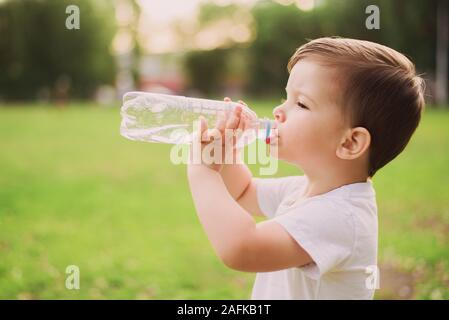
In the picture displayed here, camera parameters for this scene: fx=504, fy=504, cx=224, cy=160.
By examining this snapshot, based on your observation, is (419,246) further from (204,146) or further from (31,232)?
(31,232)

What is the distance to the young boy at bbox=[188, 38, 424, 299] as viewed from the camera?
1449 mm

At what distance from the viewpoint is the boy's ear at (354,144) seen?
154 cm

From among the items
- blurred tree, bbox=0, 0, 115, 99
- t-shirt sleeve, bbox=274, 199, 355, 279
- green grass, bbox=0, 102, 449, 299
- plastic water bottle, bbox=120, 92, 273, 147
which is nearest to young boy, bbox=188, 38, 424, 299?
t-shirt sleeve, bbox=274, 199, 355, 279

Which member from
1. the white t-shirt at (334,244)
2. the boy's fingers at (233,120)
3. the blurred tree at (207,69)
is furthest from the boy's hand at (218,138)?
the blurred tree at (207,69)

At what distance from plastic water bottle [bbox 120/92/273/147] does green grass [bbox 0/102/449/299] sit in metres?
1.37

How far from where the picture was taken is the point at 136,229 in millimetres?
4797

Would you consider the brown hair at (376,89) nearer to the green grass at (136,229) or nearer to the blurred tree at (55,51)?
the green grass at (136,229)

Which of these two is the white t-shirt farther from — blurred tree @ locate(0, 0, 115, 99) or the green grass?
blurred tree @ locate(0, 0, 115, 99)

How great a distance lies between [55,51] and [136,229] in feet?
82.0

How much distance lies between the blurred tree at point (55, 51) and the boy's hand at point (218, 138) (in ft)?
79.5

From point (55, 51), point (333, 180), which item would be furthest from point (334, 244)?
point (55, 51)

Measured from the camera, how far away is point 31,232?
452cm

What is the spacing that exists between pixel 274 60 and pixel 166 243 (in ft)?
95.4

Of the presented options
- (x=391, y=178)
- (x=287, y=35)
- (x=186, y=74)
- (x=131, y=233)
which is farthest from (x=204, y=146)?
(x=186, y=74)
